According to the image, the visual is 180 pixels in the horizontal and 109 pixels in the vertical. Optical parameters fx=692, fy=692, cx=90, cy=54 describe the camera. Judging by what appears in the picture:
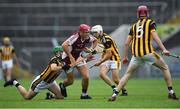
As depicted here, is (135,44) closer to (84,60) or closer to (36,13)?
(84,60)

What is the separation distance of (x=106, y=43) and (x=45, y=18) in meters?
29.9

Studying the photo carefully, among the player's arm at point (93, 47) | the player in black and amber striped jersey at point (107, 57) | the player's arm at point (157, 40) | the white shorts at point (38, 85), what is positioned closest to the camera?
the player's arm at point (157, 40)

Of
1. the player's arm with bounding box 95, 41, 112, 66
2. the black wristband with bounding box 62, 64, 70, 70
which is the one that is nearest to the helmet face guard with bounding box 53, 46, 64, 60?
the black wristband with bounding box 62, 64, 70, 70

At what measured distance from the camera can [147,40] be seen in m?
16.7

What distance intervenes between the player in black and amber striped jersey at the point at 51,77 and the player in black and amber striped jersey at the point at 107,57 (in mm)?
1399

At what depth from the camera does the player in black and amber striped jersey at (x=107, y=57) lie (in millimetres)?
18875

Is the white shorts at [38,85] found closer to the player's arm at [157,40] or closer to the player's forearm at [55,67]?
the player's forearm at [55,67]

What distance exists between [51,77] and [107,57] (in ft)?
7.14

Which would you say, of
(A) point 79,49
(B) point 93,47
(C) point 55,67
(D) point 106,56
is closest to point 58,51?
(C) point 55,67

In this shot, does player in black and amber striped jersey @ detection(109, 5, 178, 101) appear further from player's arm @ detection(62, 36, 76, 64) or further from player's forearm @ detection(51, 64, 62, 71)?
player's arm @ detection(62, 36, 76, 64)

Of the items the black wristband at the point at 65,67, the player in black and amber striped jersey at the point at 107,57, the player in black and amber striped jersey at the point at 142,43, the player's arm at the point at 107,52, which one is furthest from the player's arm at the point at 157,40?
the player's arm at the point at 107,52

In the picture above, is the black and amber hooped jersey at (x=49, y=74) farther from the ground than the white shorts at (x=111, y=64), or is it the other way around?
the white shorts at (x=111, y=64)

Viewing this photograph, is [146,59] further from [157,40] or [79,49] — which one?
[79,49]

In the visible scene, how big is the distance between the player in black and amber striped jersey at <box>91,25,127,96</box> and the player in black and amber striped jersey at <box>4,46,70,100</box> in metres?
1.40
